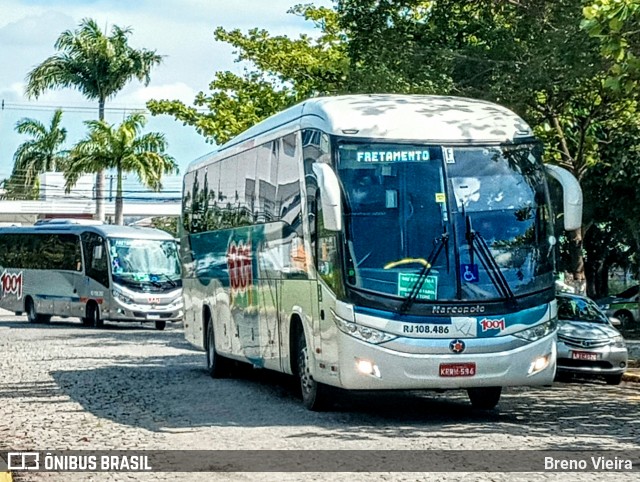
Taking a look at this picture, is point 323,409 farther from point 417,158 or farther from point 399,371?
point 417,158

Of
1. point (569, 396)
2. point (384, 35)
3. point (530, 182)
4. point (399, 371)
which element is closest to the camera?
point (399, 371)

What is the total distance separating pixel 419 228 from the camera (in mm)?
13680

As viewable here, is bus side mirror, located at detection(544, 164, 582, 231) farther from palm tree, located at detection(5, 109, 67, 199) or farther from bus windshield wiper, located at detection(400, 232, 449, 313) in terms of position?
palm tree, located at detection(5, 109, 67, 199)

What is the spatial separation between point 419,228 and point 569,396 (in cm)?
504

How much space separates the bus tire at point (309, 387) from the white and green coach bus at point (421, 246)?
2cm

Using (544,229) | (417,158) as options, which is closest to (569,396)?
(544,229)

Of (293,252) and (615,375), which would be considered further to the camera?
(615,375)

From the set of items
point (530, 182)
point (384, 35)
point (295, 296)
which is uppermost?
point (384, 35)

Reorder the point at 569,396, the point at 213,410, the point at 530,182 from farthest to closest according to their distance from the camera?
the point at 569,396 → the point at 213,410 → the point at 530,182

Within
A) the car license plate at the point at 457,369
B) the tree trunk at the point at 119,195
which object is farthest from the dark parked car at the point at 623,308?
the car license plate at the point at 457,369

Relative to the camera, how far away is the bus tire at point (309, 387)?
14.8 metres

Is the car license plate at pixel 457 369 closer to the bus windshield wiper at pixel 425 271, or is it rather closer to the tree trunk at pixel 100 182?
the bus windshield wiper at pixel 425 271

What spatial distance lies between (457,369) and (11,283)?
34636 mm
